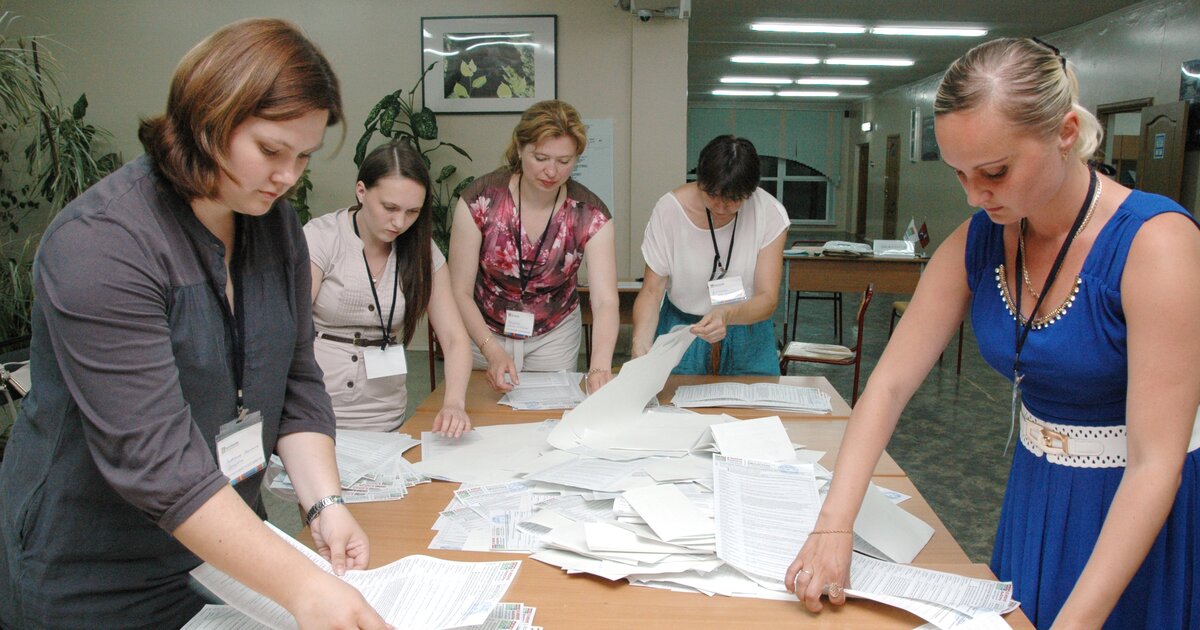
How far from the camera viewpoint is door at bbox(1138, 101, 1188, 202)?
20.7 ft

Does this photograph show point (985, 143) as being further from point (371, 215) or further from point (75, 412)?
point (371, 215)

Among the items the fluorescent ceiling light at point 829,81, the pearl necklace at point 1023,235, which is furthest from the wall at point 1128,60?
the pearl necklace at point 1023,235

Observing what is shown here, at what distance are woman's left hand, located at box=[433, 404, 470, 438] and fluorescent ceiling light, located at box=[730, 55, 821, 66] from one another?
10.1 m

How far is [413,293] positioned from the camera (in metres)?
2.02

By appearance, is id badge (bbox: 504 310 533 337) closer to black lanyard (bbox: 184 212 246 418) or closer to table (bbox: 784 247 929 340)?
black lanyard (bbox: 184 212 246 418)

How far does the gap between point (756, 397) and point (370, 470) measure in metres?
1.09

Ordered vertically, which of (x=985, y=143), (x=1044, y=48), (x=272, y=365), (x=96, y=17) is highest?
(x=96, y=17)

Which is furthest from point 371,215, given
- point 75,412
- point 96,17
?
point 96,17

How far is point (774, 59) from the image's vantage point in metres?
11.1

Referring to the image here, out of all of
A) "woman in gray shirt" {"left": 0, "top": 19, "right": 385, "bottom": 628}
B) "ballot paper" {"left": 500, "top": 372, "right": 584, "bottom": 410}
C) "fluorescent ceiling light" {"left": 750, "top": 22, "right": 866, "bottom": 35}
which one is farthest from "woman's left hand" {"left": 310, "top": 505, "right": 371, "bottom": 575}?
"fluorescent ceiling light" {"left": 750, "top": 22, "right": 866, "bottom": 35}

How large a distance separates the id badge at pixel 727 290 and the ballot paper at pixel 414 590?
1.44 meters

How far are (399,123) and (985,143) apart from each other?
5.14 m

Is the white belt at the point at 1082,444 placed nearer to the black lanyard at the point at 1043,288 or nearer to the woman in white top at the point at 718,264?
the black lanyard at the point at 1043,288

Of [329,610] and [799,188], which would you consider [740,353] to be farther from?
[799,188]
